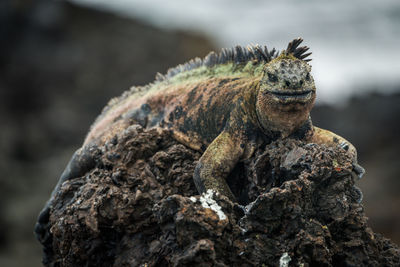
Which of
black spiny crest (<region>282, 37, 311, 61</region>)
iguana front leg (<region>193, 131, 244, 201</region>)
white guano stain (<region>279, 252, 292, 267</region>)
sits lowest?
white guano stain (<region>279, 252, 292, 267</region>)

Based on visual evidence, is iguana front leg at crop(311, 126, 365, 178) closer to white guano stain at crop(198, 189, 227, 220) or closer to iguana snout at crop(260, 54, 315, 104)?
iguana snout at crop(260, 54, 315, 104)

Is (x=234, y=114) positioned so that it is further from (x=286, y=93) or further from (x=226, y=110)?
(x=286, y=93)

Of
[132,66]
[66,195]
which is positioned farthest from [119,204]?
[132,66]

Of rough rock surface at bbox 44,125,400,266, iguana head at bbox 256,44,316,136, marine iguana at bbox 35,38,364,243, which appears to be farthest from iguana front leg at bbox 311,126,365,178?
rough rock surface at bbox 44,125,400,266

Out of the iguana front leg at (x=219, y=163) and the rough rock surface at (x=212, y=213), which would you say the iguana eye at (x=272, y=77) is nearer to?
the rough rock surface at (x=212, y=213)

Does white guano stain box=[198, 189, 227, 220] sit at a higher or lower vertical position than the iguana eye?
lower

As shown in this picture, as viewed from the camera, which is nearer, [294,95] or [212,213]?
[212,213]

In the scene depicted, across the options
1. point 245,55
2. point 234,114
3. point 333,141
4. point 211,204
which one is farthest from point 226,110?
point 211,204

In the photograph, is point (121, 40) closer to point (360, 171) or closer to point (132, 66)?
point (132, 66)
